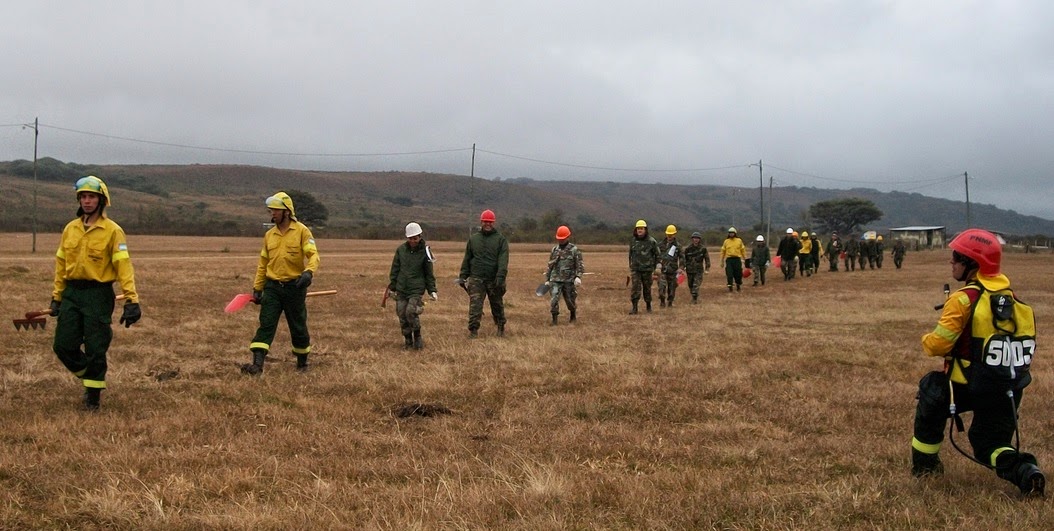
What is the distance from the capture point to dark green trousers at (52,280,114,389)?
6801 mm

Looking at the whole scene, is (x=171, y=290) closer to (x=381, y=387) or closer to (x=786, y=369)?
(x=381, y=387)

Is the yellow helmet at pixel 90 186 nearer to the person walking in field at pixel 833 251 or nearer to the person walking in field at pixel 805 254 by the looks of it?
the person walking in field at pixel 805 254

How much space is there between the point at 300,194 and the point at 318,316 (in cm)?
6793

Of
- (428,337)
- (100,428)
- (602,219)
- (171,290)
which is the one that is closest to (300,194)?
(171,290)

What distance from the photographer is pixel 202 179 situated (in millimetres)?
137625

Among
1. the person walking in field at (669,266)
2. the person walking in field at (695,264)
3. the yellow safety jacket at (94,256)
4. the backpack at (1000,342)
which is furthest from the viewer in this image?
the person walking in field at (695,264)

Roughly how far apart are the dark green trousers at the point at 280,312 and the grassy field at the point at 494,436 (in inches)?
12.9

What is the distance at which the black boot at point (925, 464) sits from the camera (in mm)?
5078

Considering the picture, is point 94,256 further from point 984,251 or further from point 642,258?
point 642,258

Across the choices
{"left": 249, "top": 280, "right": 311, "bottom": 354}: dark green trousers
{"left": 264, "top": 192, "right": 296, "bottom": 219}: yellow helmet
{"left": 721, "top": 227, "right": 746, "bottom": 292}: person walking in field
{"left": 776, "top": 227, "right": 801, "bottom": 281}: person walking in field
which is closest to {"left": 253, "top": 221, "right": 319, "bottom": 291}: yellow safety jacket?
{"left": 249, "top": 280, "right": 311, "bottom": 354}: dark green trousers

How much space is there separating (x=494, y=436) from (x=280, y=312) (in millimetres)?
3710

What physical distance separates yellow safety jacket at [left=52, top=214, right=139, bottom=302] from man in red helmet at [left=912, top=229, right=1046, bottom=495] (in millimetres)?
5734

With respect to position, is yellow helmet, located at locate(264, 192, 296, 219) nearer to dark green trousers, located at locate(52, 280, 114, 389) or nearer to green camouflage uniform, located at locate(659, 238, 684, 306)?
dark green trousers, located at locate(52, 280, 114, 389)

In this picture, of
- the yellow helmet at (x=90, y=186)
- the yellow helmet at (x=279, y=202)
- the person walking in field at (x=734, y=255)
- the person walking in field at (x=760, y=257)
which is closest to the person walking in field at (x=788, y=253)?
the person walking in field at (x=760, y=257)
